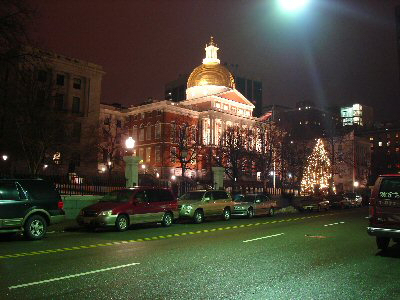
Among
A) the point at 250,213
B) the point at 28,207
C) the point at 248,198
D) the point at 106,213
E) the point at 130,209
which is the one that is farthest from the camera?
the point at 248,198

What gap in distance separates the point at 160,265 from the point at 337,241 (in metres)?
6.95

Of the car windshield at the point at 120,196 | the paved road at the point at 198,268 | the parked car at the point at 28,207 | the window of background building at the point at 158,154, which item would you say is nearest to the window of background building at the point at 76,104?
the window of background building at the point at 158,154

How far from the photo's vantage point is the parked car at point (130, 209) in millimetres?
16656

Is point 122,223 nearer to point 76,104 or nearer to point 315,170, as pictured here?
point 315,170

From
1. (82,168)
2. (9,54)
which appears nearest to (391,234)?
(9,54)

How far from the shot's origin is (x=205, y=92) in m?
91.9

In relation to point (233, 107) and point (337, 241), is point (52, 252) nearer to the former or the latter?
point (337, 241)

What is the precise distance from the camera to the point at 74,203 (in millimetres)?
22656

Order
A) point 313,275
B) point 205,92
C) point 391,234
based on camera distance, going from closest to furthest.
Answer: point 313,275, point 391,234, point 205,92

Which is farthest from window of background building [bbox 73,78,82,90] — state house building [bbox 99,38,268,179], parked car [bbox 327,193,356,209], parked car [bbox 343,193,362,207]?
parked car [bbox 343,193,362,207]

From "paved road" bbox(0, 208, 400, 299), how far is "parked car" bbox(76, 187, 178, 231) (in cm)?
249

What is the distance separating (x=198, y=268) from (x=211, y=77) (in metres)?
85.7

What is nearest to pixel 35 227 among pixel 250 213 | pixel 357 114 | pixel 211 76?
pixel 250 213

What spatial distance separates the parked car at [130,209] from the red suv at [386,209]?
31.7ft
